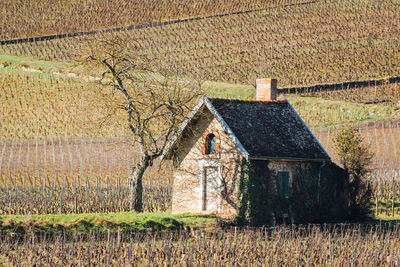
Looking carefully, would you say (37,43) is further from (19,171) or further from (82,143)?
(19,171)

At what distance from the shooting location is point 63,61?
71750 millimetres

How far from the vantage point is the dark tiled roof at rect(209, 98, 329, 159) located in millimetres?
30078

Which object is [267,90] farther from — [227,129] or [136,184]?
[136,184]

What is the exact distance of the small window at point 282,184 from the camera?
30.0 meters

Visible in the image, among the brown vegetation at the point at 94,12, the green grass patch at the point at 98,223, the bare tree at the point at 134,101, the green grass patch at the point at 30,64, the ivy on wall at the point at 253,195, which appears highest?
the brown vegetation at the point at 94,12

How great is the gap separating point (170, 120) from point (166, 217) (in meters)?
4.93

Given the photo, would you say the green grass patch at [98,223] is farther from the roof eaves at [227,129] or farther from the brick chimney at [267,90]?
the brick chimney at [267,90]

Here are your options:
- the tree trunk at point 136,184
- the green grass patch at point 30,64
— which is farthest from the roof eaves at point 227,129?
the green grass patch at point 30,64

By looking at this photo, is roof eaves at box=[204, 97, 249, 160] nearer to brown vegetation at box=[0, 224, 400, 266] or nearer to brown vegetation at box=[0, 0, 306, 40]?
brown vegetation at box=[0, 224, 400, 266]

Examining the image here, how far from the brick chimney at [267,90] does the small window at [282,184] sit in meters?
5.26

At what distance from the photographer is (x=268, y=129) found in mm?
31594

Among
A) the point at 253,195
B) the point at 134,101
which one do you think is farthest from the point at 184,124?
the point at 253,195

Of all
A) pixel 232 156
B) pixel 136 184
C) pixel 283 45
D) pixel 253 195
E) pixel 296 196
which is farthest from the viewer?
pixel 283 45

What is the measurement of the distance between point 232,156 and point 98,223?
6812mm
